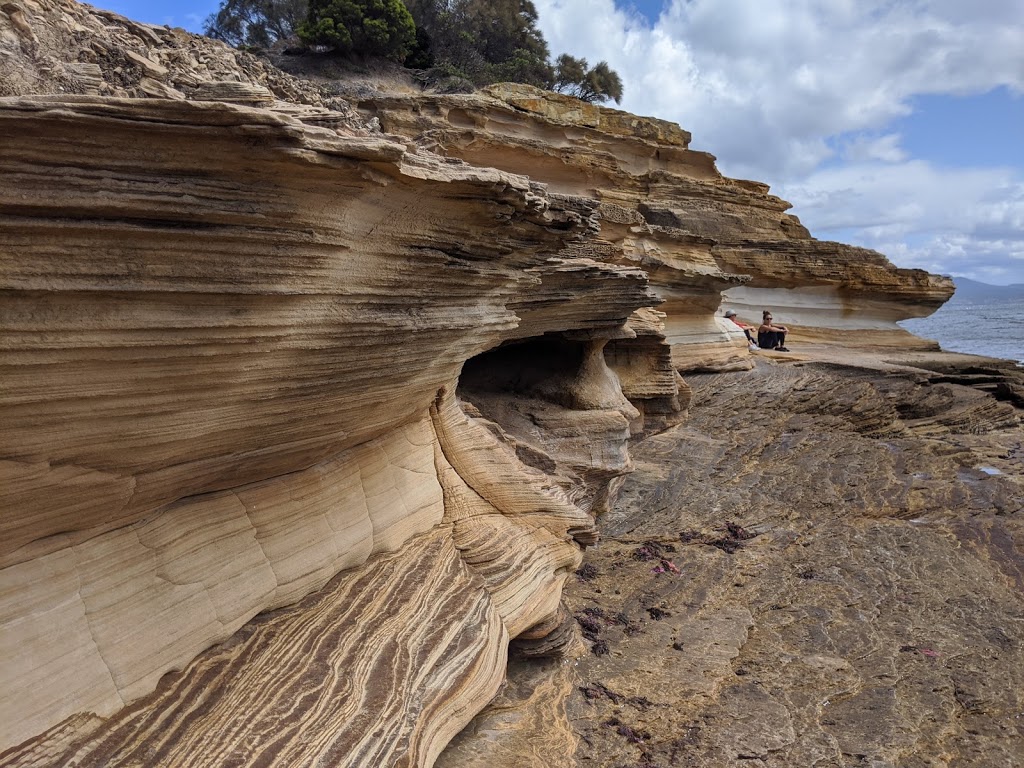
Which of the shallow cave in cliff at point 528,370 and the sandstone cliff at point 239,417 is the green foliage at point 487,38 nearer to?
the shallow cave in cliff at point 528,370

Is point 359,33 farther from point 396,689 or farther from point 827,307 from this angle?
point 396,689

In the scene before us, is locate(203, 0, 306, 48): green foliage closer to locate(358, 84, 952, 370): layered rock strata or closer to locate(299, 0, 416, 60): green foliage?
locate(299, 0, 416, 60): green foliage

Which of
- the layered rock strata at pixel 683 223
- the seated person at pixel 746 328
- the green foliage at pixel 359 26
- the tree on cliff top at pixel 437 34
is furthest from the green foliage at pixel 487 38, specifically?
the seated person at pixel 746 328

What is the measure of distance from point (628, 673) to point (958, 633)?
348cm

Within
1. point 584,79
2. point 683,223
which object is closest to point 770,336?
point 683,223

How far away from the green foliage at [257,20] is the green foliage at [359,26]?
6561mm

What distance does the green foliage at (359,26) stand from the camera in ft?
61.2

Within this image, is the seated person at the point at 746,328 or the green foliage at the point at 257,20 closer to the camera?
the seated person at the point at 746,328

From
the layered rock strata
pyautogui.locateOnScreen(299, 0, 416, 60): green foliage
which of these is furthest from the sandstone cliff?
pyautogui.locateOnScreen(299, 0, 416, 60): green foliage

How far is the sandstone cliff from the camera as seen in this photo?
7.09 ft

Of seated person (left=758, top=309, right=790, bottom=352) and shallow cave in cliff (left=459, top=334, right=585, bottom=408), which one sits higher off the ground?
shallow cave in cliff (left=459, top=334, right=585, bottom=408)

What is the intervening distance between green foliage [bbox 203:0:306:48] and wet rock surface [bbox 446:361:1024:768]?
2078 cm

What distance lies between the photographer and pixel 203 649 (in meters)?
3.23

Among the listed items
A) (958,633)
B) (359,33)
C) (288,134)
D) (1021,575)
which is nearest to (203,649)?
(288,134)
